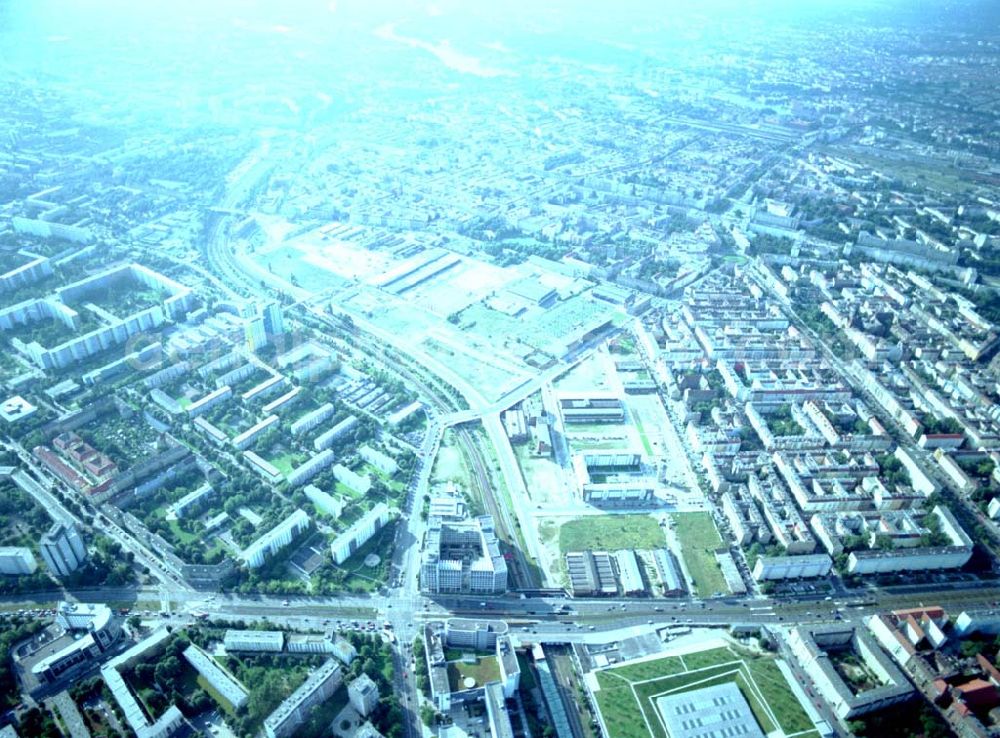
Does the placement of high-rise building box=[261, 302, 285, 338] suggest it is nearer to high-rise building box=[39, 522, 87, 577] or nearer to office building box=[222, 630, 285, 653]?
high-rise building box=[39, 522, 87, 577]

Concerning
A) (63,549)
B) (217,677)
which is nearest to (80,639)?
(63,549)

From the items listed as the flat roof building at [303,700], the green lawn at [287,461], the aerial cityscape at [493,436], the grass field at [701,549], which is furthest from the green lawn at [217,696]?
the grass field at [701,549]

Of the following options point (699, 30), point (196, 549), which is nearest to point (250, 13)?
point (699, 30)

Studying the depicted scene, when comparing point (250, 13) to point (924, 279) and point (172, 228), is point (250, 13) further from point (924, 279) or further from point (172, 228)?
point (924, 279)

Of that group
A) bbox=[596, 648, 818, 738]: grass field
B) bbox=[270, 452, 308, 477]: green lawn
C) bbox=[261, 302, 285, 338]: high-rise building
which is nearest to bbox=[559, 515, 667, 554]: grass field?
bbox=[596, 648, 818, 738]: grass field

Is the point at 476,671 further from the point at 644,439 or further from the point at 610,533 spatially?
the point at 644,439
